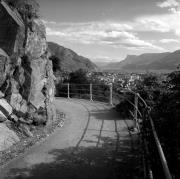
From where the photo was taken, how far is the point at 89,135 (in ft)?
29.7

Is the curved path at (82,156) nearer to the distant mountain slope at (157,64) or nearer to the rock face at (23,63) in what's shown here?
the rock face at (23,63)

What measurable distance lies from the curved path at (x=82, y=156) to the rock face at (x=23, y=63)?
4.00 feet

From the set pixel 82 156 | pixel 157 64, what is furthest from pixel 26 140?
pixel 157 64

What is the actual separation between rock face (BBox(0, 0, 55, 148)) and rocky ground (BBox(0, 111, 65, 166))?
1.13 ft

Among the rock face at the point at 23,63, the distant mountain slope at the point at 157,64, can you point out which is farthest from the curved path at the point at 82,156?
the distant mountain slope at the point at 157,64

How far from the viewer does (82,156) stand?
7156mm

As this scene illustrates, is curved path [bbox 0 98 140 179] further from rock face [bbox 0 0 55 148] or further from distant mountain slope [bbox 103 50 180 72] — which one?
distant mountain slope [bbox 103 50 180 72]

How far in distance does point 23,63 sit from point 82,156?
4340 millimetres

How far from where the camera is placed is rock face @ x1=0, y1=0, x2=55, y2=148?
945 centimetres

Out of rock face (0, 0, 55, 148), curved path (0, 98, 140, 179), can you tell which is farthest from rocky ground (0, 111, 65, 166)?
rock face (0, 0, 55, 148)

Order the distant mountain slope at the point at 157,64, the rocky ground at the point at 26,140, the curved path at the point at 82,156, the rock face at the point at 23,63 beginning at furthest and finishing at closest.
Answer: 1. the distant mountain slope at the point at 157,64
2. the rock face at the point at 23,63
3. the rocky ground at the point at 26,140
4. the curved path at the point at 82,156

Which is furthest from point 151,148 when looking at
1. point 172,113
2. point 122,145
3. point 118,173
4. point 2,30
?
point 2,30

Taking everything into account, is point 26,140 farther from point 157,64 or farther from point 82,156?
point 157,64

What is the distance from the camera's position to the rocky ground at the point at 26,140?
23.7 ft
